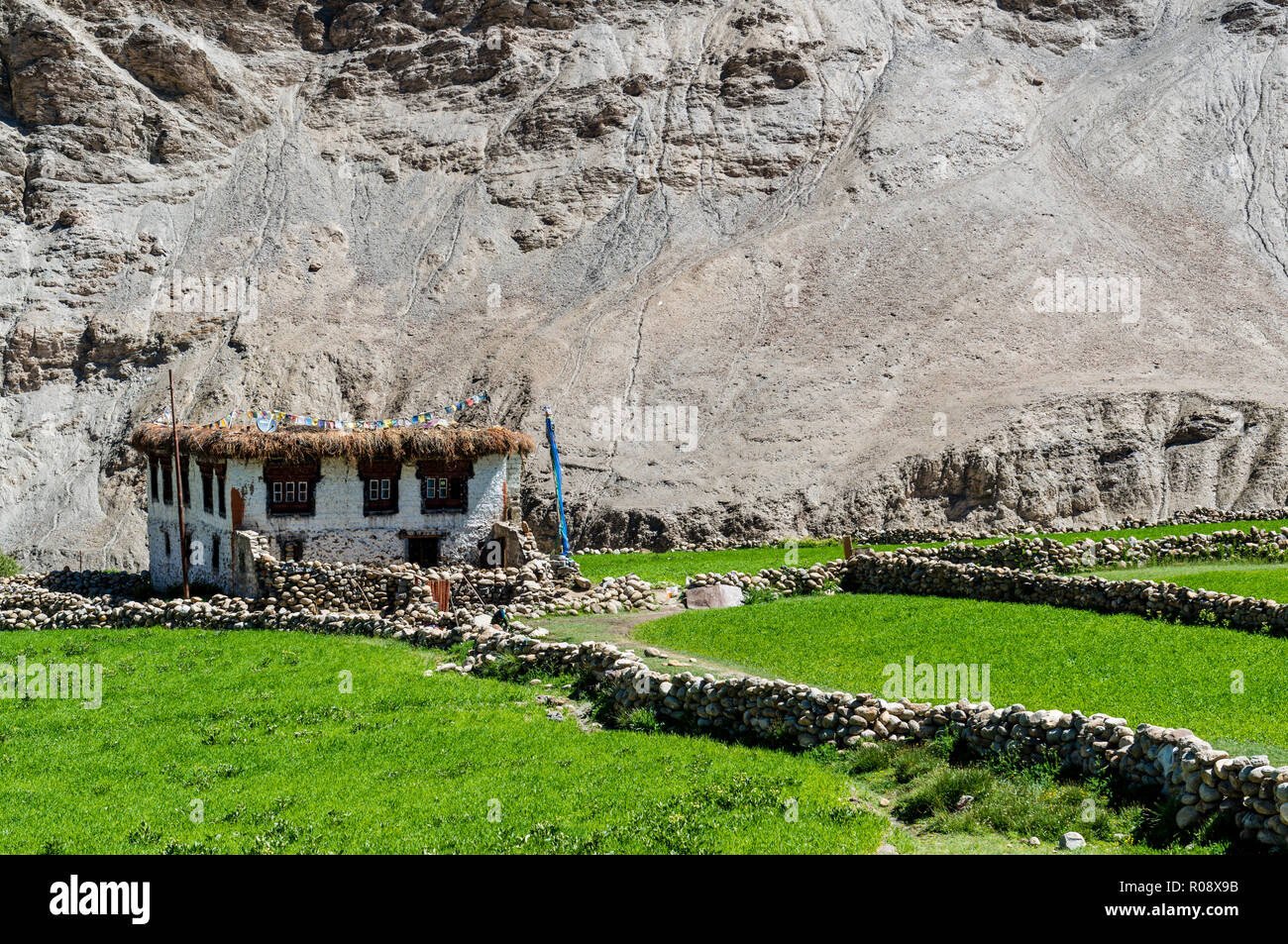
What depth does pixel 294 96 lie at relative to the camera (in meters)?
88.9

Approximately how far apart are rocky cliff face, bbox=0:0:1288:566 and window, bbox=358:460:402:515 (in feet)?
57.3

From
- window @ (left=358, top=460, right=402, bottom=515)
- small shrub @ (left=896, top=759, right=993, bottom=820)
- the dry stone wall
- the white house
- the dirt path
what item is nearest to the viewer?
the dry stone wall

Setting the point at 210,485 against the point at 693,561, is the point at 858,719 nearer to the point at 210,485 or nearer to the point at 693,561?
the point at 210,485

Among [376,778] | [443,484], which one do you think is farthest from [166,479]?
[376,778]

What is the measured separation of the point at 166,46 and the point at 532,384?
45.2 m

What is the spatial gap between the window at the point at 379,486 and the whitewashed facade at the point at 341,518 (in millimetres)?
42

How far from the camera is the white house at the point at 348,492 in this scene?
34188mm

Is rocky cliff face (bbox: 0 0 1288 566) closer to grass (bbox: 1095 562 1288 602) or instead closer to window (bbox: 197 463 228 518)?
grass (bbox: 1095 562 1288 602)

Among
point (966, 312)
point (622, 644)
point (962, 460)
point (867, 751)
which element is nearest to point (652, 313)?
point (966, 312)

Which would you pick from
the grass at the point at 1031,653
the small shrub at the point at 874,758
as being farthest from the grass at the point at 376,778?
the grass at the point at 1031,653

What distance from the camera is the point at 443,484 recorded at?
3578cm

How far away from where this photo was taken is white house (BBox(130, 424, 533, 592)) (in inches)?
1346

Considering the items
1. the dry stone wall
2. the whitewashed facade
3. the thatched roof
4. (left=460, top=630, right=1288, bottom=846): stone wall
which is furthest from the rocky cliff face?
(left=460, top=630, right=1288, bottom=846): stone wall
